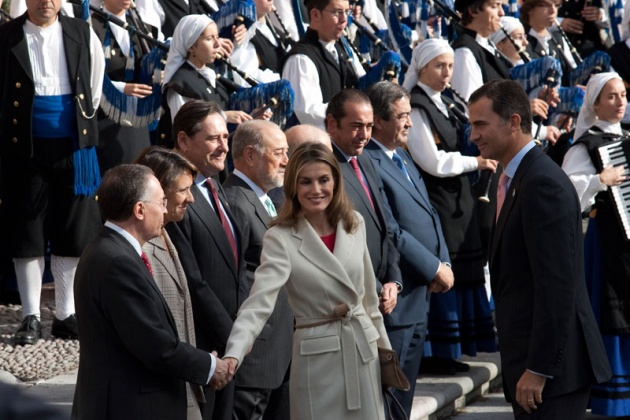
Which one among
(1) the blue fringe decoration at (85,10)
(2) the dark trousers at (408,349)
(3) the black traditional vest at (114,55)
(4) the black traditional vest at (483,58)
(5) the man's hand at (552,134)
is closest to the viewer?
(2) the dark trousers at (408,349)

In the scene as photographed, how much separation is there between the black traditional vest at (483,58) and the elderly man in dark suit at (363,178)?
2.87 m

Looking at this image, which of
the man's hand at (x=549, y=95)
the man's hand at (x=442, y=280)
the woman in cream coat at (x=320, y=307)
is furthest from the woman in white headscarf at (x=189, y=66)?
the man's hand at (x=549, y=95)

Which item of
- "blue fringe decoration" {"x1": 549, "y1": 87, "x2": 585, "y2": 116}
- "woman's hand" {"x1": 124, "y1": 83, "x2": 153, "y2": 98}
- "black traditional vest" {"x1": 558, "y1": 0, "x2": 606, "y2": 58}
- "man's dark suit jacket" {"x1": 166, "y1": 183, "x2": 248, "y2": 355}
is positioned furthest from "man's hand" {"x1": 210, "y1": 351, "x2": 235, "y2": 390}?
"black traditional vest" {"x1": 558, "y1": 0, "x2": 606, "y2": 58}

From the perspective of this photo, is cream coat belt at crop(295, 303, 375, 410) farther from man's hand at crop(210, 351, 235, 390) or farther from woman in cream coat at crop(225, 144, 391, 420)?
man's hand at crop(210, 351, 235, 390)

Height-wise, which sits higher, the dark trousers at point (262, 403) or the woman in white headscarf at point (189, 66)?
the woman in white headscarf at point (189, 66)

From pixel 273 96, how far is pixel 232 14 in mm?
1116

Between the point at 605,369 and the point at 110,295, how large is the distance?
183 centimetres

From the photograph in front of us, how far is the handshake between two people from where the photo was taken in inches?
164

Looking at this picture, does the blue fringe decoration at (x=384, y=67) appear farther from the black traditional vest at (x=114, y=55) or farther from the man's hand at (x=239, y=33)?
the black traditional vest at (x=114, y=55)

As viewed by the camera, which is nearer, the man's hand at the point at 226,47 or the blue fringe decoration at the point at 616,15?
the man's hand at the point at 226,47

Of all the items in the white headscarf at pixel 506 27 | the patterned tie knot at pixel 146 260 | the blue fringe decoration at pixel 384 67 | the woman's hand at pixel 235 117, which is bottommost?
the patterned tie knot at pixel 146 260

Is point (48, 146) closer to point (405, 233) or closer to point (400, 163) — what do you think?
point (400, 163)

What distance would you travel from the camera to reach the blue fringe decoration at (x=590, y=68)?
9.59 meters

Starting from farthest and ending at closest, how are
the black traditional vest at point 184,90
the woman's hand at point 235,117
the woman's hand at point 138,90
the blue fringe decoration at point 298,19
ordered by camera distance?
the blue fringe decoration at point 298,19 < the woman's hand at point 138,90 < the black traditional vest at point 184,90 < the woman's hand at point 235,117
